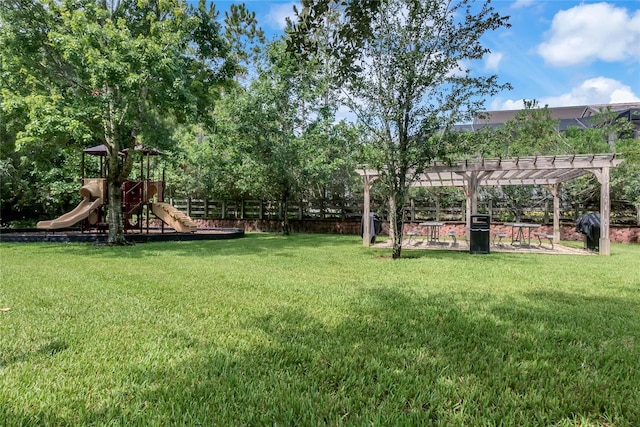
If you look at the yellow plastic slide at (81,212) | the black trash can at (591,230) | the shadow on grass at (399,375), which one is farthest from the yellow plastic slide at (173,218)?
the black trash can at (591,230)

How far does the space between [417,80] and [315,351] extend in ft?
21.7

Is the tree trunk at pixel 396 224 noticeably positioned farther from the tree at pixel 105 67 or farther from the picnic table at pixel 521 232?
the tree at pixel 105 67

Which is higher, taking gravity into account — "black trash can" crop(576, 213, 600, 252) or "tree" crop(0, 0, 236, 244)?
"tree" crop(0, 0, 236, 244)

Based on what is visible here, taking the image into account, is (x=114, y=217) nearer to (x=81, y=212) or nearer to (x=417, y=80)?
(x=81, y=212)

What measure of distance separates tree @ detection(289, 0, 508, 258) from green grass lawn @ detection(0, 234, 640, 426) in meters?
3.62

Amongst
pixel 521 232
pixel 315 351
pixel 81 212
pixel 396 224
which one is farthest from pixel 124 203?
pixel 521 232

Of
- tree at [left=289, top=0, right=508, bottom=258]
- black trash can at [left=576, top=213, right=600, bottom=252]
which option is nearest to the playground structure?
tree at [left=289, top=0, right=508, bottom=258]

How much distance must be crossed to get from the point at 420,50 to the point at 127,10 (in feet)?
26.0

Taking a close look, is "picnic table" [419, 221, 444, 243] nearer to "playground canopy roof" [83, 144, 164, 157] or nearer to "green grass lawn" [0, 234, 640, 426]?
"green grass lawn" [0, 234, 640, 426]

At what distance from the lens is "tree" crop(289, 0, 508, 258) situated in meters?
7.73

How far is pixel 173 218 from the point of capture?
13.2 m

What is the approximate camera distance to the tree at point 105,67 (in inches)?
327

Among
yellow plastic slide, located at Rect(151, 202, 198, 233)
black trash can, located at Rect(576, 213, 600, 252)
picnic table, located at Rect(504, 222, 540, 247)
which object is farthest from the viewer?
yellow plastic slide, located at Rect(151, 202, 198, 233)

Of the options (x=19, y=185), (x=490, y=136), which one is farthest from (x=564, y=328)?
(x=19, y=185)
